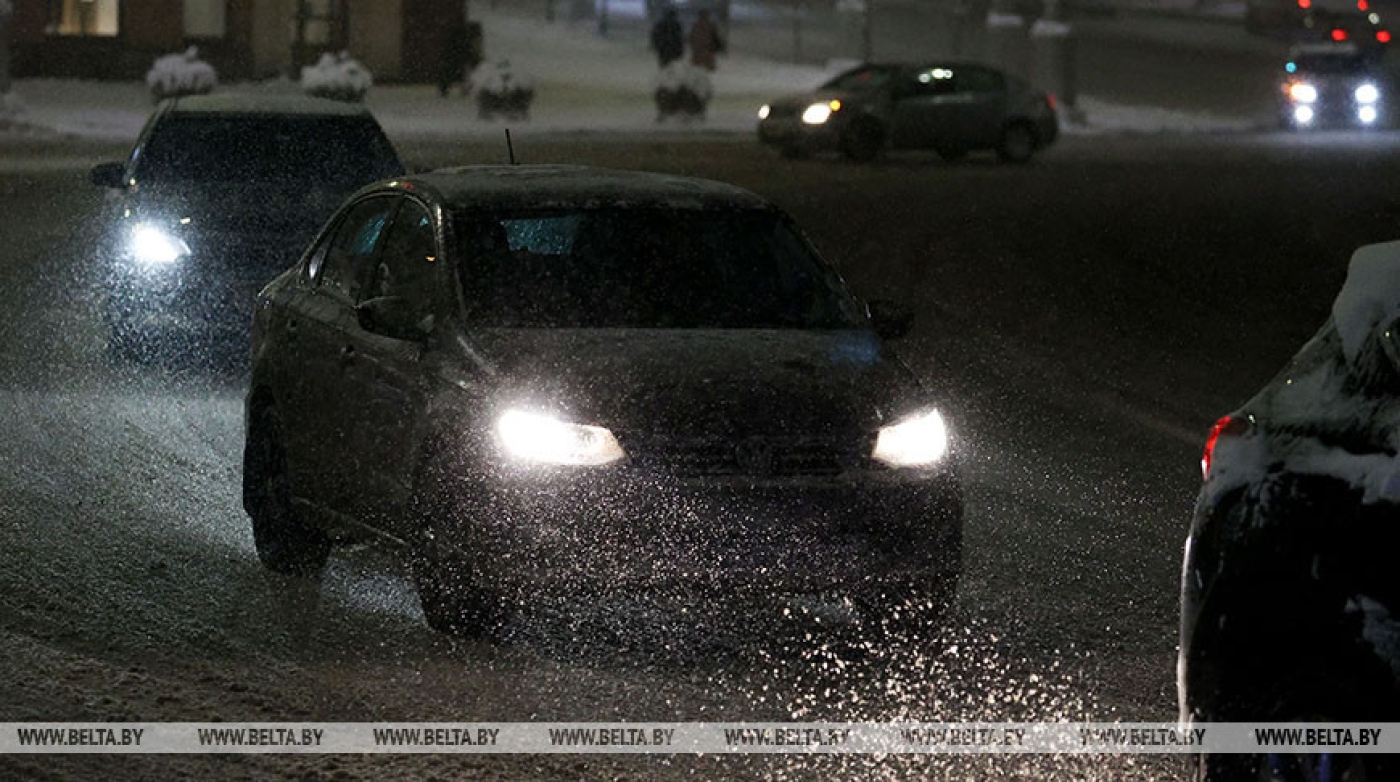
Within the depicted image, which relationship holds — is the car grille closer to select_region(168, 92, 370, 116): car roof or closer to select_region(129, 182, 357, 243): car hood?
select_region(129, 182, 357, 243): car hood

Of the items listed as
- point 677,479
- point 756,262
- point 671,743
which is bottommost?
point 671,743

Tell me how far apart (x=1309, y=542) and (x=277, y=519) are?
5.34m

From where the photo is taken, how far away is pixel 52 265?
69.0 ft

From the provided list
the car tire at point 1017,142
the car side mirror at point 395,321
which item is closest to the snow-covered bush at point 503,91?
the car tire at point 1017,142

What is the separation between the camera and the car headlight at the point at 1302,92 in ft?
162

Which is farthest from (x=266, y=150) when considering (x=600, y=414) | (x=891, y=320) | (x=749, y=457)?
(x=749, y=457)

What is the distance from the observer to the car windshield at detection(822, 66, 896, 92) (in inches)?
1519

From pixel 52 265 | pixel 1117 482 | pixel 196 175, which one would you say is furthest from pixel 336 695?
pixel 52 265

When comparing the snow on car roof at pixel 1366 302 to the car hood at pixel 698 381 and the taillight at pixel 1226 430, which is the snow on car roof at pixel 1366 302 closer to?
the taillight at pixel 1226 430

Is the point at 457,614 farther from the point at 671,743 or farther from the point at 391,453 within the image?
the point at 671,743

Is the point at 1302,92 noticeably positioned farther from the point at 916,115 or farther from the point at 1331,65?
the point at 916,115

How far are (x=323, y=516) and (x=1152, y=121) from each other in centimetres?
4210

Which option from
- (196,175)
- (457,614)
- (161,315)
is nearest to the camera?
(457,614)

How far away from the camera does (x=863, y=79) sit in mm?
39219
